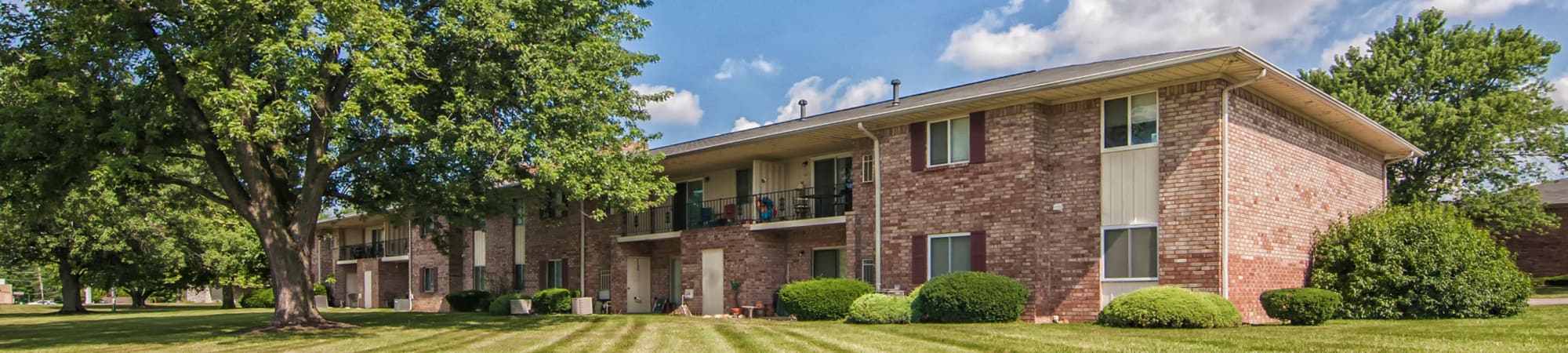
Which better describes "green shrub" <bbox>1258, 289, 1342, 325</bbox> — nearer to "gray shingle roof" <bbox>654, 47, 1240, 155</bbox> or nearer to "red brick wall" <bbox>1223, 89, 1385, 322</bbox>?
"red brick wall" <bbox>1223, 89, 1385, 322</bbox>

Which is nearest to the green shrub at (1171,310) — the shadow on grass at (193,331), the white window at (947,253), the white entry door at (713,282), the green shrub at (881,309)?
the green shrub at (881,309)

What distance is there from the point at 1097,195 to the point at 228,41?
1296cm

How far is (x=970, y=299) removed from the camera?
18.2m

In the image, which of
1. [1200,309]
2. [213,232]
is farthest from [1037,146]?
[213,232]

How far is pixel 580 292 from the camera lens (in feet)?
99.9

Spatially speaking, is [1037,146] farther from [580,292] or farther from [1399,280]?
[580,292]

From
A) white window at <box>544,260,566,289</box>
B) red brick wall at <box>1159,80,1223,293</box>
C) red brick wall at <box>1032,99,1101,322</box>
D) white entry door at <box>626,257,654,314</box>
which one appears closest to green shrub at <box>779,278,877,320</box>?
red brick wall at <box>1032,99,1101,322</box>

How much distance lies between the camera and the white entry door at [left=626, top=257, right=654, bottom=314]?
97.0 feet

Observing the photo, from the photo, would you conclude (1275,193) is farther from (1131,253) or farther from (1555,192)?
(1555,192)

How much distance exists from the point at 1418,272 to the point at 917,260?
7850 millimetres

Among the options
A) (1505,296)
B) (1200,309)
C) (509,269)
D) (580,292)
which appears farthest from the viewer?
(509,269)

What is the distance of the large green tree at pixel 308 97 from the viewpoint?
1608 cm

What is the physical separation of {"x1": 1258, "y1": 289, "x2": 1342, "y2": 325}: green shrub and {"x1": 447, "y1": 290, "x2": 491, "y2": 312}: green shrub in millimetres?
23265

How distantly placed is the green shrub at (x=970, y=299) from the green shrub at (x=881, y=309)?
0.65 feet
